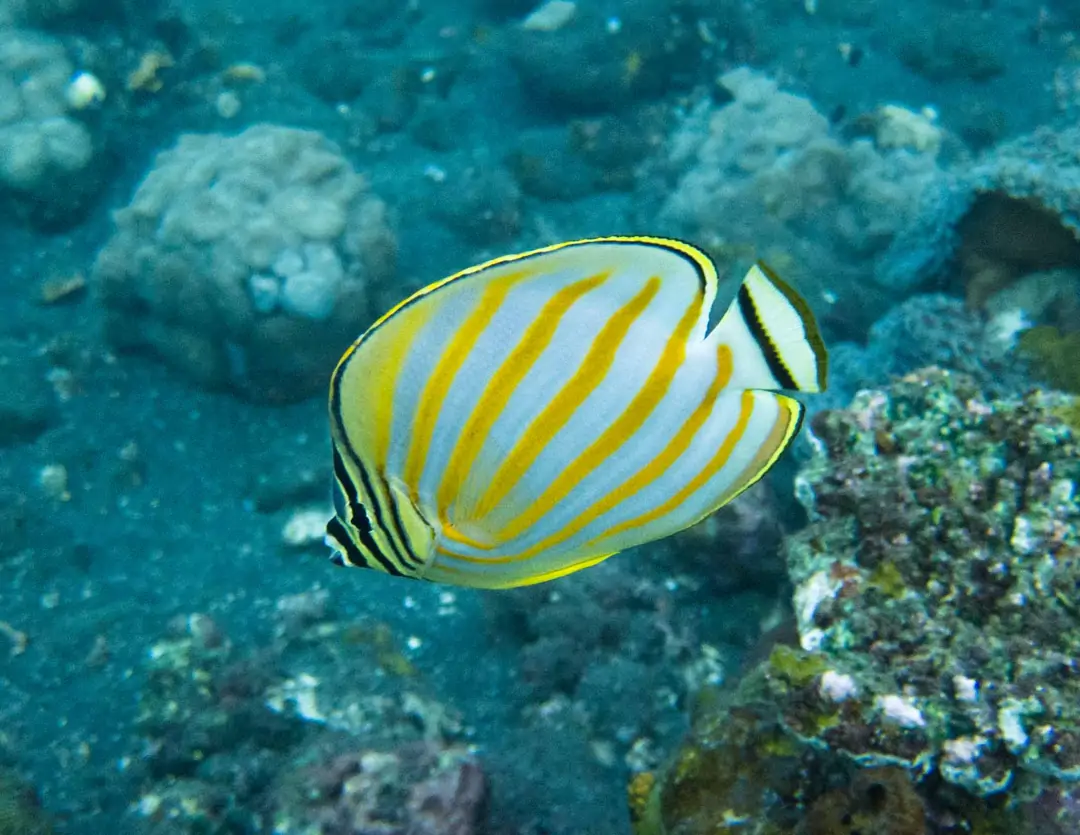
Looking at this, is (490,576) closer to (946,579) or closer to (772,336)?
(772,336)

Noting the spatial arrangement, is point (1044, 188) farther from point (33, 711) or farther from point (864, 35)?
point (864, 35)

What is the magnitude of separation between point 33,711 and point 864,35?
13.4 metres

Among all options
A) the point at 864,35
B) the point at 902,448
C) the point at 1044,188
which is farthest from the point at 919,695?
the point at 864,35

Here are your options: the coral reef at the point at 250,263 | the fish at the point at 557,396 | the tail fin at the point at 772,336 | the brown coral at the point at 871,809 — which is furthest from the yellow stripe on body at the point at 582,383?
the coral reef at the point at 250,263

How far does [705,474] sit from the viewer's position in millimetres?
1356

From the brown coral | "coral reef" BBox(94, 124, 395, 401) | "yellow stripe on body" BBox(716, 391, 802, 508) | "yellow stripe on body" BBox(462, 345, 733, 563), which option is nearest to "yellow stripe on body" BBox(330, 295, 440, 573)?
"yellow stripe on body" BBox(462, 345, 733, 563)

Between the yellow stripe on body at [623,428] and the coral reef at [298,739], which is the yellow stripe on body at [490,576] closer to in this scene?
the yellow stripe on body at [623,428]

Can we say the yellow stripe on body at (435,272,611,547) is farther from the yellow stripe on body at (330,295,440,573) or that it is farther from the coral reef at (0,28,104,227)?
the coral reef at (0,28,104,227)

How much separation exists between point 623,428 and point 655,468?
98 millimetres

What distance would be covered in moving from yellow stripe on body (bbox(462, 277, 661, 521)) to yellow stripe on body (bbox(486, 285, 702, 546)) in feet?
0.22

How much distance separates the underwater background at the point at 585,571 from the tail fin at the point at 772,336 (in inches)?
2.3

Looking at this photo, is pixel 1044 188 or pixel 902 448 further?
pixel 1044 188

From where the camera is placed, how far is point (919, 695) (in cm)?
231

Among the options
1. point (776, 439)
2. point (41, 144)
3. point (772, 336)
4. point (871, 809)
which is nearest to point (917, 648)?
point (871, 809)
